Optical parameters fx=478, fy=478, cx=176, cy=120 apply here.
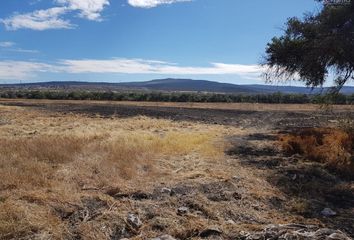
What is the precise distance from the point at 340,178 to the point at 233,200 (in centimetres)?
456

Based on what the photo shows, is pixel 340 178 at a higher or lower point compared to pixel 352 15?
lower

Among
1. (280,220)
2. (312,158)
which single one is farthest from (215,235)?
(312,158)

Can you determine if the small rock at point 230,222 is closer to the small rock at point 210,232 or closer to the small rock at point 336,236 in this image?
the small rock at point 210,232

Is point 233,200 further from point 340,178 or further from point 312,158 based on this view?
point 312,158

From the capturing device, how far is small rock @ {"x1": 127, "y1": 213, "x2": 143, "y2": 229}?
735cm

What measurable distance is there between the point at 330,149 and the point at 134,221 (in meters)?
9.84

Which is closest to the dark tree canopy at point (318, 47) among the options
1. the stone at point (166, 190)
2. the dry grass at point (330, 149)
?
the dry grass at point (330, 149)

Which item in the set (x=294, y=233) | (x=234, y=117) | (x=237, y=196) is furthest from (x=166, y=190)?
(x=234, y=117)

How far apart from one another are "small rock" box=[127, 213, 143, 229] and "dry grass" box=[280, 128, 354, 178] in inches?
290

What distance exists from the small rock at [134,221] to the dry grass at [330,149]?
7.36 m

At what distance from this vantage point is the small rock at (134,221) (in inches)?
289

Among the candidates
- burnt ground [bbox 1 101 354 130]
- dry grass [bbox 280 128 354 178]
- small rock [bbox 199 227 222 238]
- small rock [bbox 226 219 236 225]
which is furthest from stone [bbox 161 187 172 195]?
burnt ground [bbox 1 101 354 130]

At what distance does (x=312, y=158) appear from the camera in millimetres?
15273

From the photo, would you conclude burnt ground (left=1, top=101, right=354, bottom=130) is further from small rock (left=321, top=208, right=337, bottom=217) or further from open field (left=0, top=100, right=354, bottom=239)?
small rock (left=321, top=208, right=337, bottom=217)
